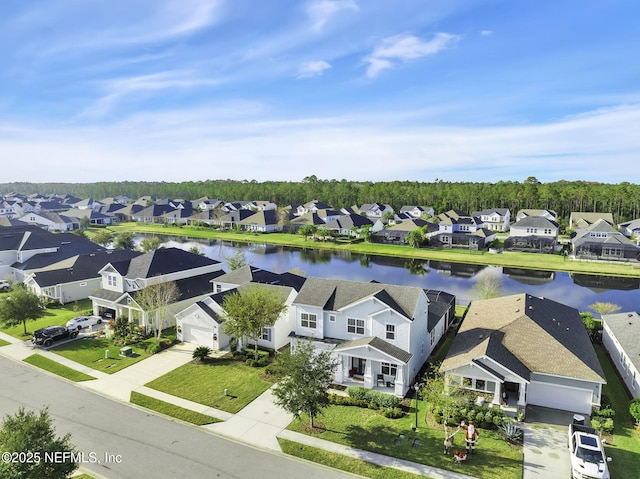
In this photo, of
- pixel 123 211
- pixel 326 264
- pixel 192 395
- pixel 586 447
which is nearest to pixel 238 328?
pixel 192 395

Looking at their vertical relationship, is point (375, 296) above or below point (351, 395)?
above

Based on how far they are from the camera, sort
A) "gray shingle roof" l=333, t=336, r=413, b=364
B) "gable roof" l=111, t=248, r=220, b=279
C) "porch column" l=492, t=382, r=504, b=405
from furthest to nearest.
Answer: "gable roof" l=111, t=248, r=220, b=279 → "gray shingle roof" l=333, t=336, r=413, b=364 → "porch column" l=492, t=382, r=504, b=405

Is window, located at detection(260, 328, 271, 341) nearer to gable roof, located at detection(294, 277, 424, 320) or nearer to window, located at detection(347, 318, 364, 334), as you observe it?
gable roof, located at detection(294, 277, 424, 320)

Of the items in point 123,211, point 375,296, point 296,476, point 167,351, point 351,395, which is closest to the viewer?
point 296,476

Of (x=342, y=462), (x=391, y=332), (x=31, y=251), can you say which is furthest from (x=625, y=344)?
(x=31, y=251)

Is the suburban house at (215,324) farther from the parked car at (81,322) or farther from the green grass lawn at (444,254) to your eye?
the green grass lawn at (444,254)

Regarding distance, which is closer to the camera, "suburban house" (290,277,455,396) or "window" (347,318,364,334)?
"suburban house" (290,277,455,396)

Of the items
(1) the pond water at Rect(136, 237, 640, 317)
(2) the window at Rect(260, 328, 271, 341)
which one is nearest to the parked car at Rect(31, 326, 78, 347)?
(2) the window at Rect(260, 328, 271, 341)

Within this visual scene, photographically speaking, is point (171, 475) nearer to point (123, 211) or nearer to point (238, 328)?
point (238, 328)
